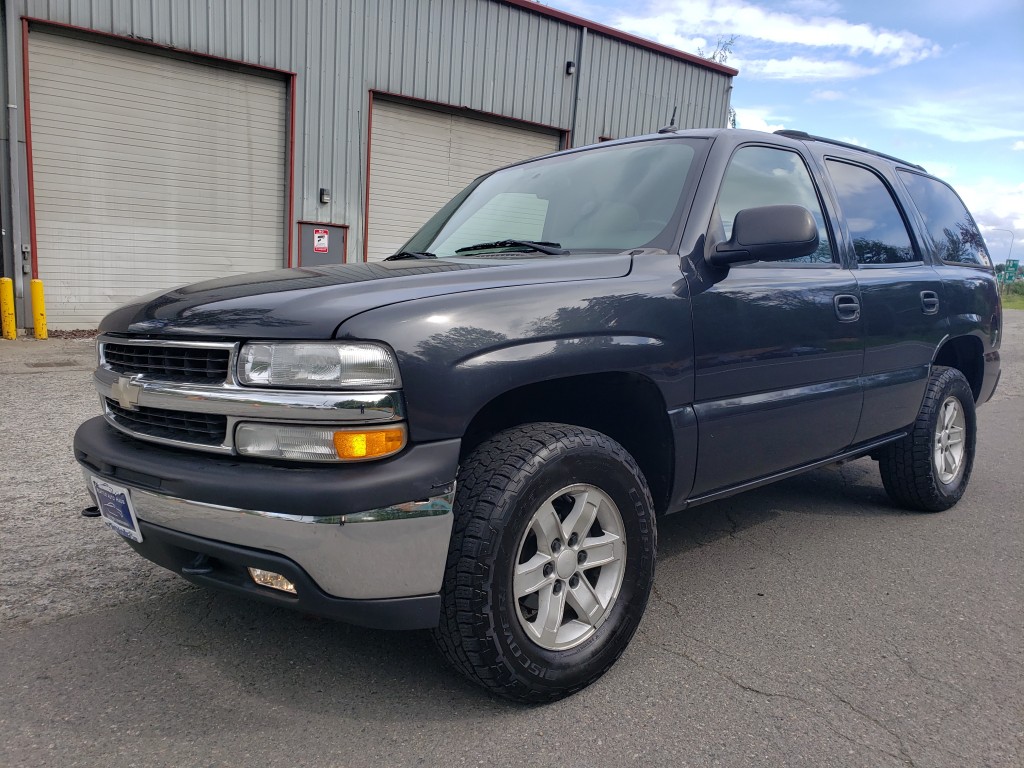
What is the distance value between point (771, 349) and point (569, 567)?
3.98 ft

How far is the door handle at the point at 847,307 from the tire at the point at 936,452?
3.32ft

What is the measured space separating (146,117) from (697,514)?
34.3 ft

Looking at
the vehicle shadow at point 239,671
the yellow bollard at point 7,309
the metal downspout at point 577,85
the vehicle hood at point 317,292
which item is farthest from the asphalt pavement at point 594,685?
the metal downspout at point 577,85

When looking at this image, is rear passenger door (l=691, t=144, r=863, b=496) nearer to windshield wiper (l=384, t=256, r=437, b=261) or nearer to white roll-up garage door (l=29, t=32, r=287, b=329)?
windshield wiper (l=384, t=256, r=437, b=261)

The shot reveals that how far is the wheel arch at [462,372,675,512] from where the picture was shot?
2.37 metres

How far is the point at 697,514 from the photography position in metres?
4.10

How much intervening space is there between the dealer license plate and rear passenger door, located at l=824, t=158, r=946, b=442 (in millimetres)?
2965

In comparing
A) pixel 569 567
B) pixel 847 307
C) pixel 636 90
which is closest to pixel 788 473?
pixel 847 307

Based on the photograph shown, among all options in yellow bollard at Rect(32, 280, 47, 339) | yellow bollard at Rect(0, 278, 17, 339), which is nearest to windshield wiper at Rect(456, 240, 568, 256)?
yellow bollard at Rect(0, 278, 17, 339)

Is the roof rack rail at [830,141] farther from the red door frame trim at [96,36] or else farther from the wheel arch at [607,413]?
the red door frame trim at [96,36]

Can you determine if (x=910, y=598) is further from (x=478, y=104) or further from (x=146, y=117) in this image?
(x=478, y=104)

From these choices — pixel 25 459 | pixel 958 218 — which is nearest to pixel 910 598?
pixel 958 218

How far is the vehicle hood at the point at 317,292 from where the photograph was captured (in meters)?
1.99

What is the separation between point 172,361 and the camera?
2.20 metres
